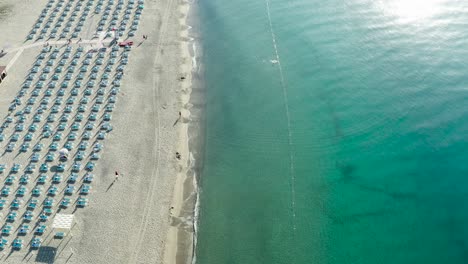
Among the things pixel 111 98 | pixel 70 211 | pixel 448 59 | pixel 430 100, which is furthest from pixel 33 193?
pixel 448 59

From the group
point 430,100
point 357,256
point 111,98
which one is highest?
point 111,98

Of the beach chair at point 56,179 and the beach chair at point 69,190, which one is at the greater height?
the beach chair at point 56,179

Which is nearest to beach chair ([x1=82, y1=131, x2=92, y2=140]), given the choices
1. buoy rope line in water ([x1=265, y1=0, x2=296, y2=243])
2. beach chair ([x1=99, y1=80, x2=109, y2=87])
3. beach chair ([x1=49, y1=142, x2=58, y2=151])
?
beach chair ([x1=49, y1=142, x2=58, y2=151])

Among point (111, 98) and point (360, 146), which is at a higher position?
point (111, 98)

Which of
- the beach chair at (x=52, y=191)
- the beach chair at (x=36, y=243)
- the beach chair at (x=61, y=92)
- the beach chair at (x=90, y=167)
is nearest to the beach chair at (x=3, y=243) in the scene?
the beach chair at (x=36, y=243)

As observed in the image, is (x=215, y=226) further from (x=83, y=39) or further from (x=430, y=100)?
(x=83, y=39)

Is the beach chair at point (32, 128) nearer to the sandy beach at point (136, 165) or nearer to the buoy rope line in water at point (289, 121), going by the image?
the sandy beach at point (136, 165)

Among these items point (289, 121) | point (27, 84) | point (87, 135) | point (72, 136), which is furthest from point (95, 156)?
point (289, 121)
